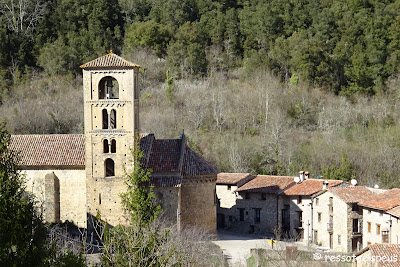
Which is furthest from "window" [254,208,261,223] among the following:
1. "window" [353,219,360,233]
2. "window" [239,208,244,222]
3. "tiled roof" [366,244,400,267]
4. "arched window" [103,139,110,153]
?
"tiled roof" [366,244,400,267]

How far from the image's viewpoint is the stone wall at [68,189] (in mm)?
33000

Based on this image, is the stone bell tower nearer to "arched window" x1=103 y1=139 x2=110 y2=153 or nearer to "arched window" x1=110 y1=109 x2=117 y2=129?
"arched window" x1=103 y1=139 x2=110 y2=153

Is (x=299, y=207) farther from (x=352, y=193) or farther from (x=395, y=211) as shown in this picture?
(x=395, y=211)

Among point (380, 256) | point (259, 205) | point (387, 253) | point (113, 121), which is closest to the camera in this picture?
point (380, 256)

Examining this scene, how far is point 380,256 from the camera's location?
25547mm

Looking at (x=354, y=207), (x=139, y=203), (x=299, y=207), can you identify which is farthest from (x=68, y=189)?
(x=354, y=207)

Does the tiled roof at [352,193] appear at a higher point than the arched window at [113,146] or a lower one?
lower

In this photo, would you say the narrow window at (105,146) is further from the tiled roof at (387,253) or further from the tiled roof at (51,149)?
the tiled roof at (387,253)

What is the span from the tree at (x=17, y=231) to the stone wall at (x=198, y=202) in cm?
1625

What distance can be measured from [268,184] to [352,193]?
19.0 ft

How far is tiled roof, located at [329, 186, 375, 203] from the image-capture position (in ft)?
→ 112

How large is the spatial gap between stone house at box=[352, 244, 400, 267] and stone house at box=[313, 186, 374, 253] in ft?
23.5

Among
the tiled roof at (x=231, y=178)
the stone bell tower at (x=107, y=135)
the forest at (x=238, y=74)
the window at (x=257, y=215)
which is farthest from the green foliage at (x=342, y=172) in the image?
the stone bell tower at (x=107, y=135)

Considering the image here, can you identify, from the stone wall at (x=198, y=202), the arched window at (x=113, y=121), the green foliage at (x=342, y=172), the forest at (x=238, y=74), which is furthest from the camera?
the forest at (x=238, y=74)
